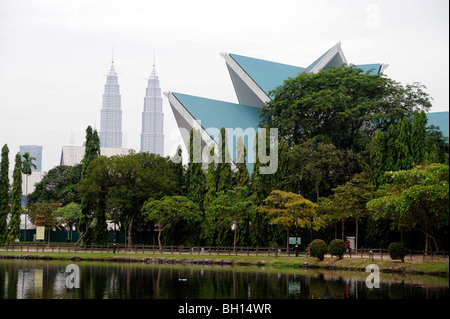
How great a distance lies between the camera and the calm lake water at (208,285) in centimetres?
2088

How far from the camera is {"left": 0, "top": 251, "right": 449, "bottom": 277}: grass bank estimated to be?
31.4 m

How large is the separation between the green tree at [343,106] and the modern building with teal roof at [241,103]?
2.74m

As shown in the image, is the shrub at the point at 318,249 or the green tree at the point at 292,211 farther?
the green tree at the point at 292,211

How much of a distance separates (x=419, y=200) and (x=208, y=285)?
13.7m

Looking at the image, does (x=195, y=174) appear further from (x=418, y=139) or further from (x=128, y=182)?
(x=418, y=139)

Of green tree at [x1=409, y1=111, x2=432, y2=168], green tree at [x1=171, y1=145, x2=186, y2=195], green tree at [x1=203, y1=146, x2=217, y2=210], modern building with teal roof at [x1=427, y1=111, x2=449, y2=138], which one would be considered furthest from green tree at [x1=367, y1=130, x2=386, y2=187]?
modern building with teal roof at [x1=427, y1=111, x2=449, y2=138]

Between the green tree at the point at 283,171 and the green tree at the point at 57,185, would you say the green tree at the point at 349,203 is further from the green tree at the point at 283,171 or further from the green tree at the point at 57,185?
the green tree at the point at 57,185

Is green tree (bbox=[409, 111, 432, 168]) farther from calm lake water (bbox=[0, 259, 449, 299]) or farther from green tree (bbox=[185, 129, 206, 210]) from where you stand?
green tree (bbox=[185, 129, 206, 210])

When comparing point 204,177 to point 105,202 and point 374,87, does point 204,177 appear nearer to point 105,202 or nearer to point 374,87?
point 105,202

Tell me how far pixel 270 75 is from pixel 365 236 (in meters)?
29.3

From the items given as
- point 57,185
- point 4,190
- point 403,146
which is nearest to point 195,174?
point 403,146

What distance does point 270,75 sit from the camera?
2662 inches

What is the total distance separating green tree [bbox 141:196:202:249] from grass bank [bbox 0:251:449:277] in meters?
3.51

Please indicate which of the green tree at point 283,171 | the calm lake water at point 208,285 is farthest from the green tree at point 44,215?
the calm lake water at point 208,285
